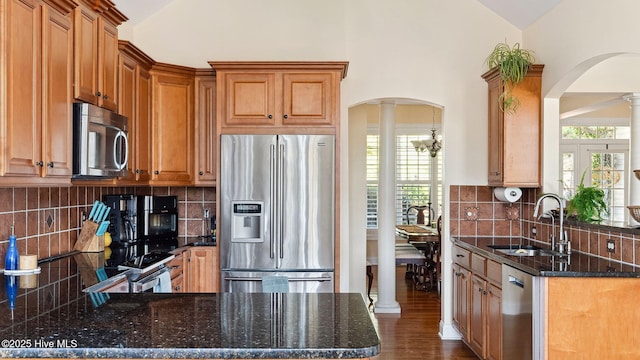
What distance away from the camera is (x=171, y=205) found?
4.58 meters

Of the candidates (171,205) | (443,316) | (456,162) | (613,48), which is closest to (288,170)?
(171,205)

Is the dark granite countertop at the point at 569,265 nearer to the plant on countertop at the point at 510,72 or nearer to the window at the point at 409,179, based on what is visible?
the plant on countertop at the point at 510,72

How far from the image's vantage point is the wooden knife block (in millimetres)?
3631

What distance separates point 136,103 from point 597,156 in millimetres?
6629

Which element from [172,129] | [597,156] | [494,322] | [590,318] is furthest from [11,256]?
[597,156]

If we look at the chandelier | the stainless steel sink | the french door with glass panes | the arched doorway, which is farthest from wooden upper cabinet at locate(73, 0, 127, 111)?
the french door with glass panes

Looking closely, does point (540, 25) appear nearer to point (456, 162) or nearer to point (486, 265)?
point (456, 162)

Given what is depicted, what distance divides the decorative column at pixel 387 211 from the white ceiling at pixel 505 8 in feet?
4.90

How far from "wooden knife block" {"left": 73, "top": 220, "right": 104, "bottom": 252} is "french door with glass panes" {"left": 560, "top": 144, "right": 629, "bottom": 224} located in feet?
21.2

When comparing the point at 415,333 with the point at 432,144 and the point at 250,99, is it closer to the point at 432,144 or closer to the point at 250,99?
the point at 250,99

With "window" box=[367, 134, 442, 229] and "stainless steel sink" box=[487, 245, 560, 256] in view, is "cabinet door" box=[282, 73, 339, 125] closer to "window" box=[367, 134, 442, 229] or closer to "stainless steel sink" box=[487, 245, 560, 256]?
"stainless steel sink" box=[487, 245, 560, 256]

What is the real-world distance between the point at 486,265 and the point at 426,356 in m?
1.03

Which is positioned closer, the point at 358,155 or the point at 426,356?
the point at 426,356

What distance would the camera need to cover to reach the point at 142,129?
4090 millimetres
